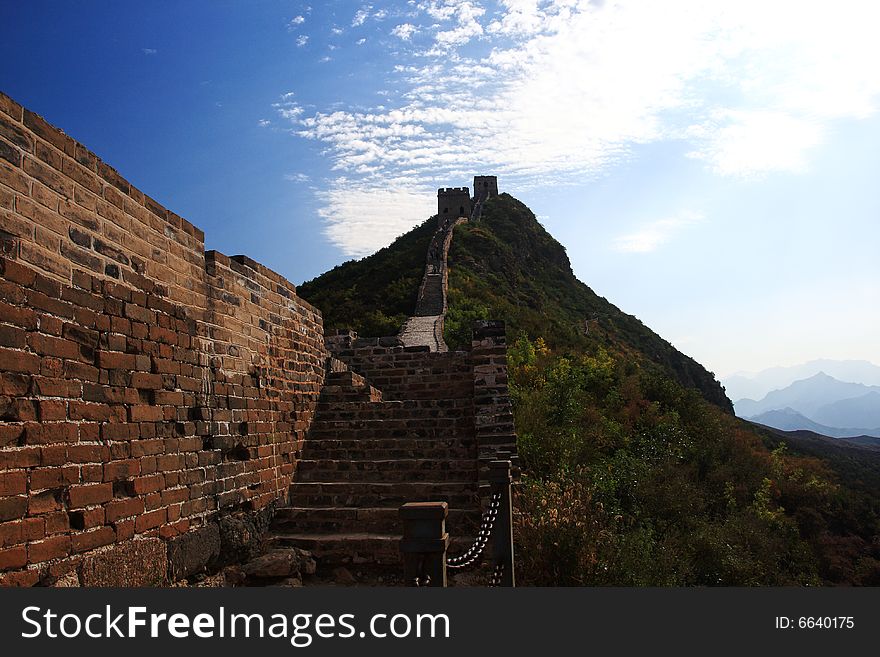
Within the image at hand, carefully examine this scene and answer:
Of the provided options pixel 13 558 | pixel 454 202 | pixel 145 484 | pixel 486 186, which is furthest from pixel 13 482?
pixel 486 186

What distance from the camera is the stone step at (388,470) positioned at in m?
8.05

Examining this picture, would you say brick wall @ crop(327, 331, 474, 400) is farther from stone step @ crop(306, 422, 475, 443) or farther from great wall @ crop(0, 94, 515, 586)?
stone step @ crop(306, 422, 475, 443)

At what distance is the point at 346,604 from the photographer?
3631 millimetres

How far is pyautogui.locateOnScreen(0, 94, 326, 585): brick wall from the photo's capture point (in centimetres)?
384

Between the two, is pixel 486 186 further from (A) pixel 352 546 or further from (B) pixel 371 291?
(A) pixel 352 546

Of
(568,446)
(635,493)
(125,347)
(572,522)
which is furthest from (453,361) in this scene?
(125,347)

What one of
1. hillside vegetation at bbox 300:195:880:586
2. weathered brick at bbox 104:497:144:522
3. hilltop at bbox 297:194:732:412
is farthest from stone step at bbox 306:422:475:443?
hilltop at bbox 297:194:732:412

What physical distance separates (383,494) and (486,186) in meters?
63.4

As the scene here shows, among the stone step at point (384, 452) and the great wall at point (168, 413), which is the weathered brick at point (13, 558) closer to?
the great wall at point (168, 413)

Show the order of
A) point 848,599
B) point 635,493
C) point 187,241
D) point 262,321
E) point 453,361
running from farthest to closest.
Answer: point 453,361, point 635,493, point 262,321, point 187,241, point 848,599

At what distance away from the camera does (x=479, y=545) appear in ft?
15.1

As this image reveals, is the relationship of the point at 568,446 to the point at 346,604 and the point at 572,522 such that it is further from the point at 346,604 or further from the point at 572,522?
the point at 346,604

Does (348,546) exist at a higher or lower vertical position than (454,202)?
lower

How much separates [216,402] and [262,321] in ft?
5.29
